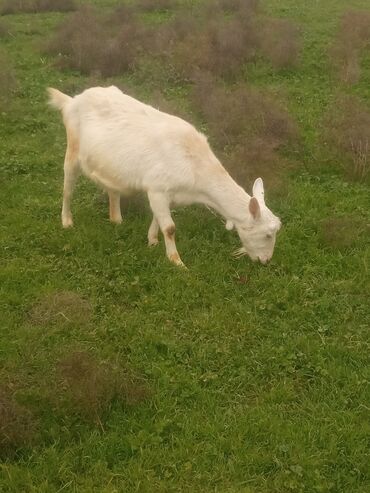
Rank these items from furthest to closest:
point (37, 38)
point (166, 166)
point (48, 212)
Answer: point (37, 38)
point (48, 212)
point (166, 166)

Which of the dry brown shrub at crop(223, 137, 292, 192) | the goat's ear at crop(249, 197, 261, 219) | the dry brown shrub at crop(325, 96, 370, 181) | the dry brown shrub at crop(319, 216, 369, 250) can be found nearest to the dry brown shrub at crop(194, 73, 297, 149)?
the dry brown shrub at crop(223, 137, 292, 192)

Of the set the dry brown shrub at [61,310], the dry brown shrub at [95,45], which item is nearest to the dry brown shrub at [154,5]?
the dry brown shrub at [95,45]

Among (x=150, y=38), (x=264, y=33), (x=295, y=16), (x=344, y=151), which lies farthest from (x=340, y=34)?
(x=344, y=151)

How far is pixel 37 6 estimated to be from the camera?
2134 centimetres

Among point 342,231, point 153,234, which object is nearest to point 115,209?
point 153,234

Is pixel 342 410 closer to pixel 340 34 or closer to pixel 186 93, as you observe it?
pixel 186 93

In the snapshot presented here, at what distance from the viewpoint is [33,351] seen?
5.50 meters

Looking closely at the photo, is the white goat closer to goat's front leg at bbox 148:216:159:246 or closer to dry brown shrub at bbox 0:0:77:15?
goat's front leg at bbox 148:216:159:246

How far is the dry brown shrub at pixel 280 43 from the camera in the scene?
1403 cm

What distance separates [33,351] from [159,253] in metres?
2.24

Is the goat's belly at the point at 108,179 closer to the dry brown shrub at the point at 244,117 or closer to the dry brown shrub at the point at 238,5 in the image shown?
the dry brown shrub at the point at 244,117

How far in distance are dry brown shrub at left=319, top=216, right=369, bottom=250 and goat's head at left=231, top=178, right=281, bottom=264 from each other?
84 centimetres

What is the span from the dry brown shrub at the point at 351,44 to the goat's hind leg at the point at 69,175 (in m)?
7.10

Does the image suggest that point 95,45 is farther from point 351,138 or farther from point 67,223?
point 67,223
